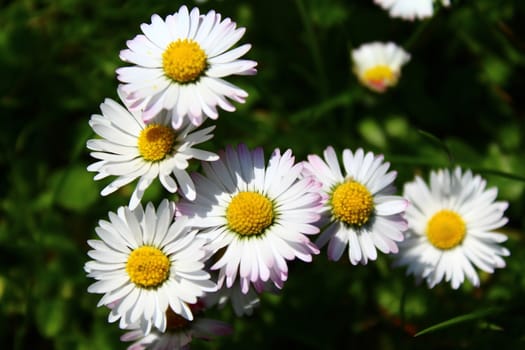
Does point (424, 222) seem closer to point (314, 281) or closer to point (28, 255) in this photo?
point (314, 281)

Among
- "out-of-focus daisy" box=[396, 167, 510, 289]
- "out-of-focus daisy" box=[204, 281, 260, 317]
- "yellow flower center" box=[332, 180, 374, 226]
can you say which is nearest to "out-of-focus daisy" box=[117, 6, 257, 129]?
"yellow flower center" box=[332, 180, 374, 226]

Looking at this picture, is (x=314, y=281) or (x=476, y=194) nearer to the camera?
(x=476, y=194)

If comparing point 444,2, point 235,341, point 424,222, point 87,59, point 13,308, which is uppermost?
point 444,2

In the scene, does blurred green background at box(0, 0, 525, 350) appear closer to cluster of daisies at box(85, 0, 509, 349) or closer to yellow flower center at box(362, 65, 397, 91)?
yellow flower center at box(362, 65, 397, 91)

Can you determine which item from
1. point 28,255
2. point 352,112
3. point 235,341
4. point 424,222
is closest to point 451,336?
point 424,222

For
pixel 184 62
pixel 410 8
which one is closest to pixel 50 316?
pixel 184 62
